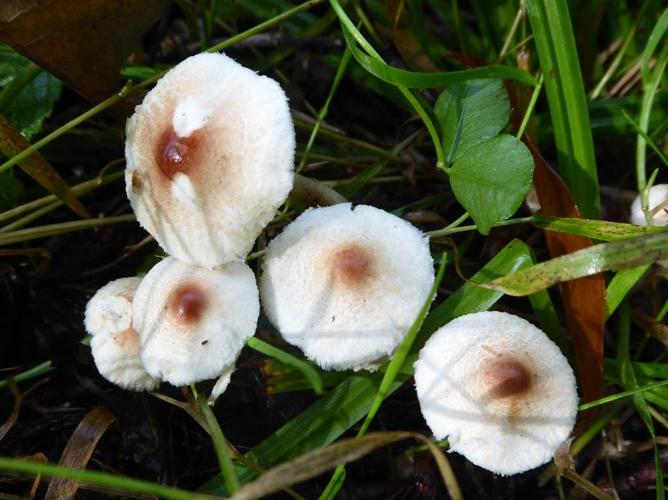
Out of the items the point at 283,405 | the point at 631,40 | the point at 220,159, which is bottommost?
the point at 283,405

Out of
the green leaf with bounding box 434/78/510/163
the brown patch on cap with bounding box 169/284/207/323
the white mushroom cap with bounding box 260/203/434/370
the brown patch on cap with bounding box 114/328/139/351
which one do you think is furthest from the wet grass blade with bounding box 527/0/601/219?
the brown patch on cap with bounding box 114/328/139/351

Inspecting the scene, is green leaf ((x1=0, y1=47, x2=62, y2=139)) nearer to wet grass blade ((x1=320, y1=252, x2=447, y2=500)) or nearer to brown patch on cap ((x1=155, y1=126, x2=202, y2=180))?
brown patch on cap ((x1=155, y1=126, x2=202, y2=180))

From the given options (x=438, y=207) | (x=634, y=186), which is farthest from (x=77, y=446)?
(x=634, y=186)

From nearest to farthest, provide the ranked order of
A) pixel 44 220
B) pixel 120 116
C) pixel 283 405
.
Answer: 1. pixel 283 405
2. pixel 120 116
3. pixel 44 220

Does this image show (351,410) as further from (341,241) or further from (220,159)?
(220,159)

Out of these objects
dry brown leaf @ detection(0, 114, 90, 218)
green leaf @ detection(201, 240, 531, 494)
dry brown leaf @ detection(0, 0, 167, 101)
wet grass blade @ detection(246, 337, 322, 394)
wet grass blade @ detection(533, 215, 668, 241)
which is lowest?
green leaf @ detection(201, 240, 531, 494)

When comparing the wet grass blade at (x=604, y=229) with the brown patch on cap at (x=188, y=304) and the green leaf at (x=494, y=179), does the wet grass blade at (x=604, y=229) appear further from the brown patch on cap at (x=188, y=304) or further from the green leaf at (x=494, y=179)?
the brown patch on cap at (x=188, y=304)

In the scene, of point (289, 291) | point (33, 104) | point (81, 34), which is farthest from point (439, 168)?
point (33, 104)

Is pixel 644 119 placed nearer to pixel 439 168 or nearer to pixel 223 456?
pixel 439 168

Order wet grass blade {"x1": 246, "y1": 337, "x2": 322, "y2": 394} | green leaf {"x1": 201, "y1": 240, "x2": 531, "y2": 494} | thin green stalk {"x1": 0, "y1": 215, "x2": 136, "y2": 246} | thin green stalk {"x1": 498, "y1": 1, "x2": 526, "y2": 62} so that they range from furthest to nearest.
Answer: thin green stalk {"x1": 498, "y1": 1, "x2": 526, "y2": 62} → thin green stalk {"x1": 0, "y1": 215, "x2": 136, "y2": 246} → green leaf {"x1": 201, "y1": 240, "x2": 531, "y2": 494} → wet grass blade {"x1": 246, "y1": 337, "x2": 322, "y2": 394}
